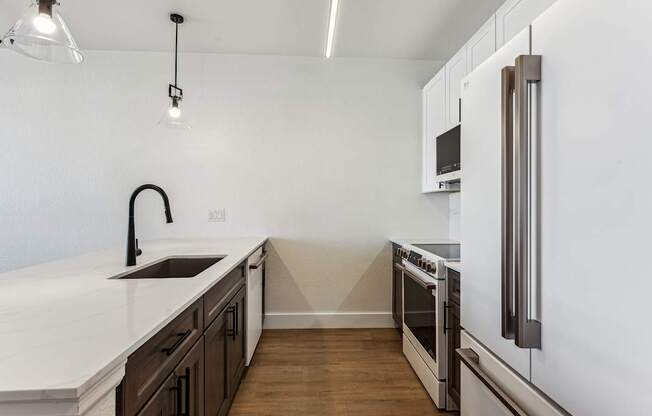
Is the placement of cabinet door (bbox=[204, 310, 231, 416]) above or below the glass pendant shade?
below

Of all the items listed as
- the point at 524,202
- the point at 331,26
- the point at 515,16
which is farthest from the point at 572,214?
the point at 331,26

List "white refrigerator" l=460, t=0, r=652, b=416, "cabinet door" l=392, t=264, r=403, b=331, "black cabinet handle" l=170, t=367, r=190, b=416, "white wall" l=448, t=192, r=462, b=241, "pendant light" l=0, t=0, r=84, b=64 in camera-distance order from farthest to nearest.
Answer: "white wall" l=448, t=192, r=462, b=241 → "cabinet door" l=392, t=264, r=403, b=331 → "pendant light" l=0, t=0, r=84, b=64 → "black cabinet handle" l=170, t=367, r=190, b=416 → "white refrigerator" l=460, t=0, r=652, b=416

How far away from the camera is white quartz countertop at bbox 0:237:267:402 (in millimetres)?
579

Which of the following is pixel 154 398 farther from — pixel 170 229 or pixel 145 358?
pixel 170 229

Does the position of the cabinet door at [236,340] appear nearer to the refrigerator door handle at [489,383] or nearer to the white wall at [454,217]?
the refrigerator door handle at [489,383]

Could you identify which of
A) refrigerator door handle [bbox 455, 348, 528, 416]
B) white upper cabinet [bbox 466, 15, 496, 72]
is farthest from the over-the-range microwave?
refrigerator door handle [bbox 455, 348, 528, 416]

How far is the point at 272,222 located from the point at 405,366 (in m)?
1.68

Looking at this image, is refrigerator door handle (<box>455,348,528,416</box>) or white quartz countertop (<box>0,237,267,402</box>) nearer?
white quartz countertop (<box>0,237,267,402</box>)

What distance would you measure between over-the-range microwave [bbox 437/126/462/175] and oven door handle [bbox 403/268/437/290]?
0.78m

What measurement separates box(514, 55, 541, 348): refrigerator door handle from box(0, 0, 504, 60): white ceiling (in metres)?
1.91

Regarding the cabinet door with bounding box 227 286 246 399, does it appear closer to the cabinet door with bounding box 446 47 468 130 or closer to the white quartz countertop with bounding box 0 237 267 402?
the white quartz countertop with bounding box 0 237 267 402

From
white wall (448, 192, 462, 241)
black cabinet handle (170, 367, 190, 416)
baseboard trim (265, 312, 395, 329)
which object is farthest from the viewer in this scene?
baseboard trim (265, 312, 395, 329)

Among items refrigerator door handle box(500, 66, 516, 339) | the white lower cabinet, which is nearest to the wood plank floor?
the white lower cabinet

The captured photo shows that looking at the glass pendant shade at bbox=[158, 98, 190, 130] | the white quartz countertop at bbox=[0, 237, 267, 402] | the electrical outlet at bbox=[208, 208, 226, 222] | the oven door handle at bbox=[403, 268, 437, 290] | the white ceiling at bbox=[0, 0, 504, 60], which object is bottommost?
the oven door handle at bbox=[403, 268, 437, 290]
